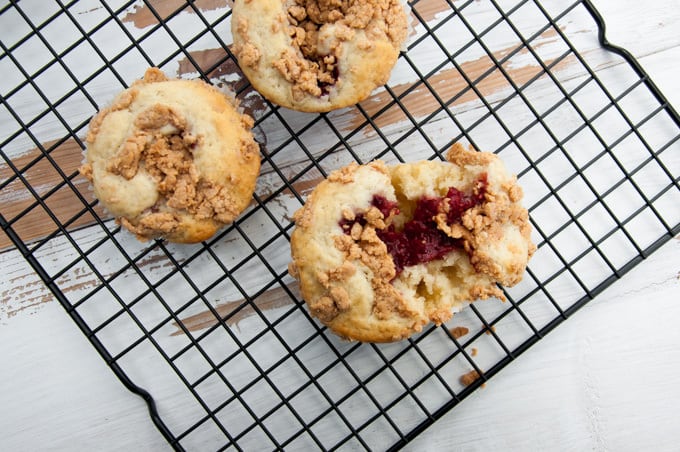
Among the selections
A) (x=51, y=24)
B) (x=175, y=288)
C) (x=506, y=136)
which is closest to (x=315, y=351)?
(x=175, y=288)

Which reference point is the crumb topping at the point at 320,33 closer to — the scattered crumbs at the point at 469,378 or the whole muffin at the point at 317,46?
the whole muffin at the point at 317,46

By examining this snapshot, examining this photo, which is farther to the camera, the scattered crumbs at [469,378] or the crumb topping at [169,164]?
the scattered crumbs at [469,378]

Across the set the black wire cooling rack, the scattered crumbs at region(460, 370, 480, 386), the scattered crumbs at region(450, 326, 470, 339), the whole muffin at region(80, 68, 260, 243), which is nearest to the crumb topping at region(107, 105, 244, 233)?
the whole muffin at region(80, 68, 260, 243)

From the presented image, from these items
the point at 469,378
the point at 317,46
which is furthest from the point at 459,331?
the point at 317,46

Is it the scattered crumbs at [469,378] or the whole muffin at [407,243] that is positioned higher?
the whole muffin at [407,243]

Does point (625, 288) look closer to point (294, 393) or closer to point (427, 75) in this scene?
point (427, 75)

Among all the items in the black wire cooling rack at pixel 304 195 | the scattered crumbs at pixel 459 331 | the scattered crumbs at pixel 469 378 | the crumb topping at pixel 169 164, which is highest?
the crumb topping at pixel 169 164

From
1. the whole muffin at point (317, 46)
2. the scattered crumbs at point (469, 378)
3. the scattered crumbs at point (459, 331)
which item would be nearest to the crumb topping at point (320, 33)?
the whole muffin at point (317, 46)
